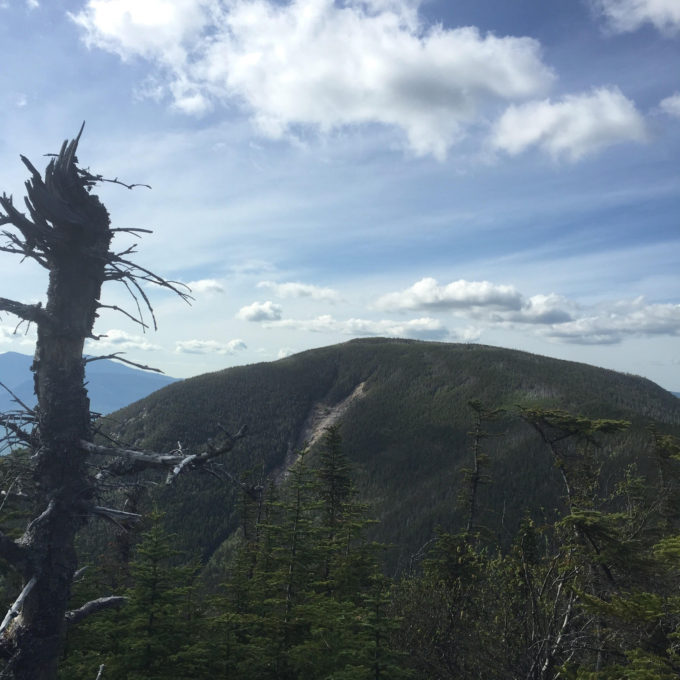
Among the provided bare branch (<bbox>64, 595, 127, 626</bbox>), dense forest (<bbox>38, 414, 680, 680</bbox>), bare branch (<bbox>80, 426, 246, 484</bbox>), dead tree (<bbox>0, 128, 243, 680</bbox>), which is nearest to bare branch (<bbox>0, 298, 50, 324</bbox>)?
dead tree (<bbox>0, 128, 243, 680</bbox>)

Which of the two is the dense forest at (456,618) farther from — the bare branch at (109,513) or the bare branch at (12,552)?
the bare branch at (12,552)

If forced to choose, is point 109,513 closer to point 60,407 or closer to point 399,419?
point 60,407

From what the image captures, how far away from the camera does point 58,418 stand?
5.05 meters

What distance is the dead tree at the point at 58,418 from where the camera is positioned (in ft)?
15.1

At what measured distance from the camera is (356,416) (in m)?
→ 141

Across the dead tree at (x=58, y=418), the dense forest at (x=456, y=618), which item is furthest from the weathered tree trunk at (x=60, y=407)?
the dense forest at (x=456, y=618)

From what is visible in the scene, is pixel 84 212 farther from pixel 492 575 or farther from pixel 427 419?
pixel 427 419

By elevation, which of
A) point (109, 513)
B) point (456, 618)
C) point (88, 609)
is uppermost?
point (109, 513)

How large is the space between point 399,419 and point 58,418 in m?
132

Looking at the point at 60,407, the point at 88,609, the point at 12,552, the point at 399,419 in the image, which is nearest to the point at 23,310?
the point at 60,407

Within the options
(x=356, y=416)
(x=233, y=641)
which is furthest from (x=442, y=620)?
(x=356, y=416)

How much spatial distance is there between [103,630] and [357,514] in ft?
45.4

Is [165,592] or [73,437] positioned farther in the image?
[165,592]

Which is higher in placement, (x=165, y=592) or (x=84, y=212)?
(x=84, y=212)
